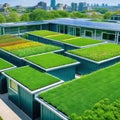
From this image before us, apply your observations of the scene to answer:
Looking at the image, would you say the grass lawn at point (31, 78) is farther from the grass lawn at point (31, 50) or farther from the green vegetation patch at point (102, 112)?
the green vegetation patch at point (102, 112)

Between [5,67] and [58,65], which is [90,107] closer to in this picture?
[58,65]

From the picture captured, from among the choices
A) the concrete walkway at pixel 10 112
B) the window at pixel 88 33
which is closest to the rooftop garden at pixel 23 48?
the concrete walkway at pixel 10 112

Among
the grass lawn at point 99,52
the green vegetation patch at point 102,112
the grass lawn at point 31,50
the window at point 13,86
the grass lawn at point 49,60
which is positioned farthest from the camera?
the grass lawn at point 31,50

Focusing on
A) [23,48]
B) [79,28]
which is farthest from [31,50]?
[79,28]

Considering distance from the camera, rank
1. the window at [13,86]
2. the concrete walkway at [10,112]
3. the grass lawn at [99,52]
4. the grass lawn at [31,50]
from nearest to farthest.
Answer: the concrete walkway at [10,112]
the window at [13,86]
the grass lawn at [99,52]
the grass lawn at [31,50]

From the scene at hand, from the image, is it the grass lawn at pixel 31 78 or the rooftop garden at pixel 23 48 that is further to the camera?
the rooftop garden at pixel 23 48

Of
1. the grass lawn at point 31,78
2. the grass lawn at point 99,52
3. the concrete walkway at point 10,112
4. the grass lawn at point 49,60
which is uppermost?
the grass lawn at point 99,52

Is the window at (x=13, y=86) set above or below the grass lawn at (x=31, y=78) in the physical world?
below
